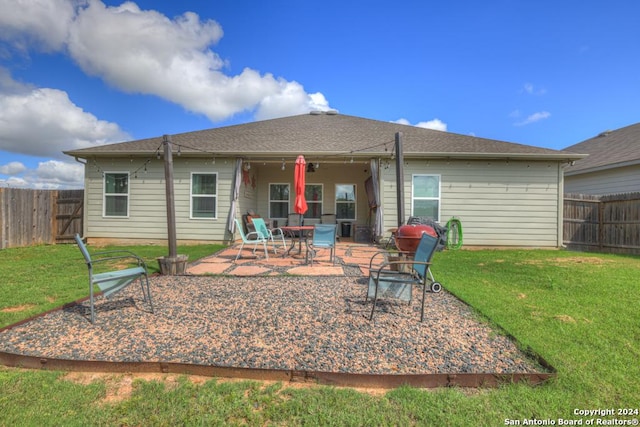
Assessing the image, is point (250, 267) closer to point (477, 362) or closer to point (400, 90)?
point (477, 362)

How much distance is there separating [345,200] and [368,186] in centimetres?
163

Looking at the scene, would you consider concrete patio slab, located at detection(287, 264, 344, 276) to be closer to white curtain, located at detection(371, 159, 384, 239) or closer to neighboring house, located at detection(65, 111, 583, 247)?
white curtain, located at detection(371, 159, 384, 239)

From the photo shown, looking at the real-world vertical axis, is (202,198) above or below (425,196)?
below

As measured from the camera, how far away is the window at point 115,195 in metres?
8.80

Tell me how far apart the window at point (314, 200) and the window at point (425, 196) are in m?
3.95

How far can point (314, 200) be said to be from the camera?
11.2 meters

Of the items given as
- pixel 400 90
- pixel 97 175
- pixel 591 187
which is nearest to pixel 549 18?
pixel 400 90

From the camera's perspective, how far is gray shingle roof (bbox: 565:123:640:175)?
929cm

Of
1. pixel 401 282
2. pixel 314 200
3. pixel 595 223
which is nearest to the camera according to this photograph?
pixel 401 282

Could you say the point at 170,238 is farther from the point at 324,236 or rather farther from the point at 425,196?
the point at 425,196

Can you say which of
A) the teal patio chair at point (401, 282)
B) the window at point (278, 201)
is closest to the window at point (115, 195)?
the window at point (278, 201)

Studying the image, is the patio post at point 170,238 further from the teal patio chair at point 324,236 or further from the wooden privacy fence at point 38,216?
the wooden privacy fence at point 38,216

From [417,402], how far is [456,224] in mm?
7474

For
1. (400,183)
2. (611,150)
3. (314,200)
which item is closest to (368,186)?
(314,200)
